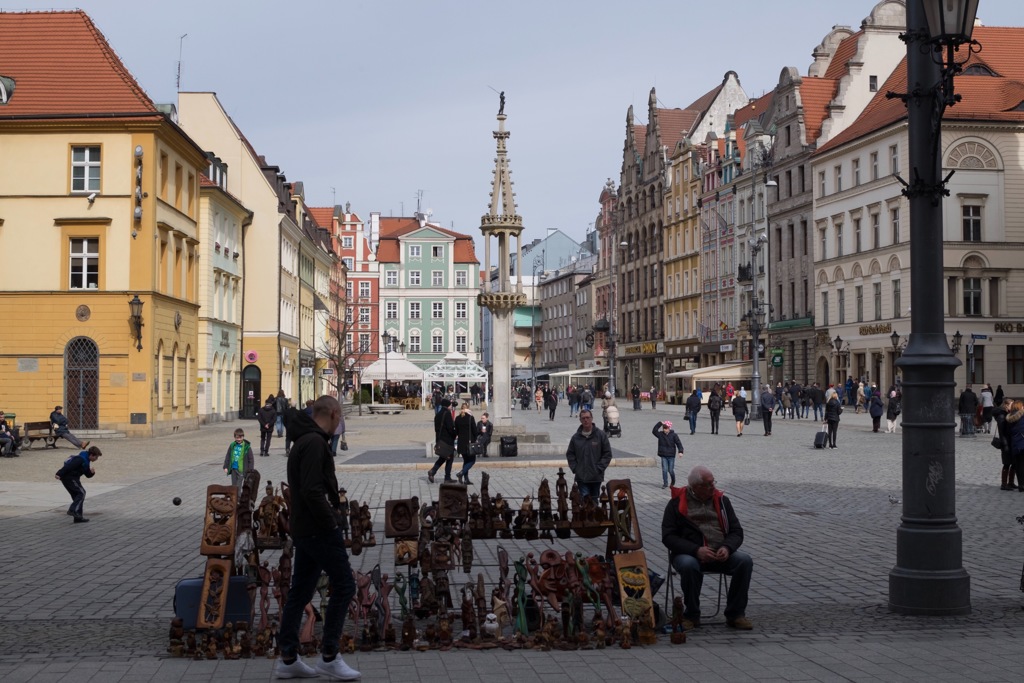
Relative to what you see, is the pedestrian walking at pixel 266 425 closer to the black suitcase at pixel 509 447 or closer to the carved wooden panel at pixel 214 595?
the black suitcase at pixel 509 447

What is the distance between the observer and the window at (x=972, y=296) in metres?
57.2

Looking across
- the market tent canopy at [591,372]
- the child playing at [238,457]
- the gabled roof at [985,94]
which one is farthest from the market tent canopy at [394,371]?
the child playing at [238,457]

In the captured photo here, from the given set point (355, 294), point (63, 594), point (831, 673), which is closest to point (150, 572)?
point (63, 594)

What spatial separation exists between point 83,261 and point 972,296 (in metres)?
39.3

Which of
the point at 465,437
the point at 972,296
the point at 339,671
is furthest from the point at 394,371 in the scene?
the point at 339,671

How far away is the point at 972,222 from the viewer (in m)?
57.3

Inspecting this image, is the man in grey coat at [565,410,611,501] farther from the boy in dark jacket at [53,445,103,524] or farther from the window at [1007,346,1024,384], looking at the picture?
the window at [1007,346,1024,384]

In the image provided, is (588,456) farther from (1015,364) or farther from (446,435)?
(1015,364)

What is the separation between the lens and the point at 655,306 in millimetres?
101812

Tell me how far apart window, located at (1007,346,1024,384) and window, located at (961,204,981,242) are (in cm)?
539

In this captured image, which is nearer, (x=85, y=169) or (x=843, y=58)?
(x=85, y=169)

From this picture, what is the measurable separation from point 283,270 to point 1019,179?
37128 millimetres

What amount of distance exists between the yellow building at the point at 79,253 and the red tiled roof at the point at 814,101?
41153 millimetres

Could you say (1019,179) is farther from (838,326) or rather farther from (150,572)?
(150,572)
